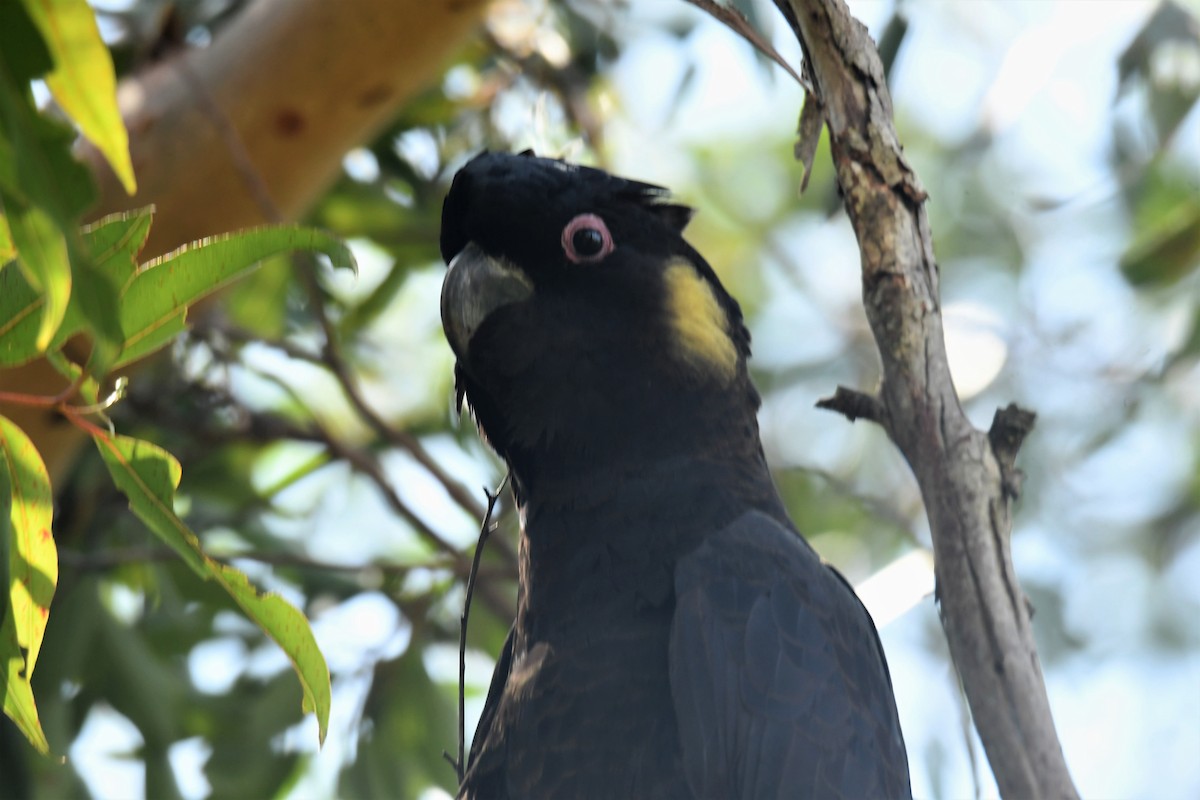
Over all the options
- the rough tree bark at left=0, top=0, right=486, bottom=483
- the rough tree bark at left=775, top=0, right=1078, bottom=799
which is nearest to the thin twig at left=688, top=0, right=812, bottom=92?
the rough tree bark at left=775, top=0, right=1078, bottom=799

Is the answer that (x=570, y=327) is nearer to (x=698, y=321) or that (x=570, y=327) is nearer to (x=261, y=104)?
(x=698, y=321)

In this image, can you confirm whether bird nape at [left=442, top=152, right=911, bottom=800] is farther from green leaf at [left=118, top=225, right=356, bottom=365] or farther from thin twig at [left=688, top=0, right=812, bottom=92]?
green leaf at [left=118, top=225, right=356, bottom=365]

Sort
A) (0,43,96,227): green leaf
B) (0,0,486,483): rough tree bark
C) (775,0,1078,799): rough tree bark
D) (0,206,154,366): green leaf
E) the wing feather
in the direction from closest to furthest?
1. (0,43,96,227): green leaf
2. (0,206,154,366): green leaf
3. (775,0,1078,799): rough tree bark
4. the wing feather
5. (0,0,486,483): rough tree bark

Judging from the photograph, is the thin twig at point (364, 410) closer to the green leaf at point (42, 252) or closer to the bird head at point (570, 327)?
the bird head at point (570, 327)

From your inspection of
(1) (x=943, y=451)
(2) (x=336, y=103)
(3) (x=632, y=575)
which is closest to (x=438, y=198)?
(2) (x=336, y=103)

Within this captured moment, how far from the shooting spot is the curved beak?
210 centimetres

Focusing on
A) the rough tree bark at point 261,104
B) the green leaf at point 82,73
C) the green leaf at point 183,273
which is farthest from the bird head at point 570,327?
the green leaf at point 82,73

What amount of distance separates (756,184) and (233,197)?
224 centimetres

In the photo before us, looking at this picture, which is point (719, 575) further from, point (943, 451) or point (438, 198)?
point (438, 198)

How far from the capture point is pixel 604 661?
1.91 metres

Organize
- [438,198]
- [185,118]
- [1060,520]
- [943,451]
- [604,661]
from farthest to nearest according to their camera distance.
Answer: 1. [1060,520]
2. [438,198]
3. [185,118]
4. [604,661]
5. [943,451]

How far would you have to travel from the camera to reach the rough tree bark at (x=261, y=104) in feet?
9.22

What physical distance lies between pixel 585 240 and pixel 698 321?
0.77 ft

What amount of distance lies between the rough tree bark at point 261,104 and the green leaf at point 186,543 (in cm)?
139
